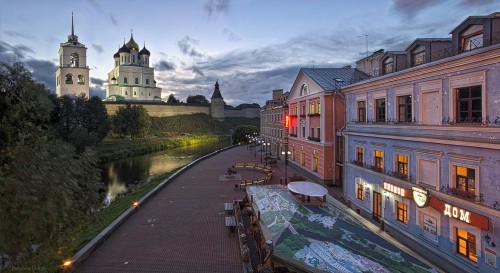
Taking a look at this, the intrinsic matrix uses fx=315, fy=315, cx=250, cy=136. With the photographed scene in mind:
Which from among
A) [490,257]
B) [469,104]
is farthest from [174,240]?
[469,104]

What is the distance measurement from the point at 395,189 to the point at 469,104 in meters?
4.99

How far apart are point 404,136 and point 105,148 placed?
48.8m

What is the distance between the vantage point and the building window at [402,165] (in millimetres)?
13979

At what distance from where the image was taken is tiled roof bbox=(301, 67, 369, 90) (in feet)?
79.1

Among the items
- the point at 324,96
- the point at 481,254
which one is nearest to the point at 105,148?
the point at 324,96

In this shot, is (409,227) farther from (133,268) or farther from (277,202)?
(133,268)

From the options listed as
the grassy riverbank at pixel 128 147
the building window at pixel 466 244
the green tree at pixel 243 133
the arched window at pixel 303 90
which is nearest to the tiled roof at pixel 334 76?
the arched window at pixel 303 90

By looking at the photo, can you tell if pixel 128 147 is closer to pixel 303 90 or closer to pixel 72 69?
pixel 72 69

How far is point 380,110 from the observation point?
53.8ft

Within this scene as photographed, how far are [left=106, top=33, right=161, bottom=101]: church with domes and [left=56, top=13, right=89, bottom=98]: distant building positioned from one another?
19034 millimetres

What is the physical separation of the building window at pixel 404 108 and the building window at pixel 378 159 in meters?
2.12

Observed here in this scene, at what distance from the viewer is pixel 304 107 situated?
28.5 m

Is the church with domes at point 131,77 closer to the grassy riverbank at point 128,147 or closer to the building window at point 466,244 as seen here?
the grassy riverbank at point 128,147

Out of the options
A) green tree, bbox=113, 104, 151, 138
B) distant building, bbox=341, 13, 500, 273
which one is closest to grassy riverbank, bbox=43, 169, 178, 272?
distant building, bbox=341, 13, 500, 273
